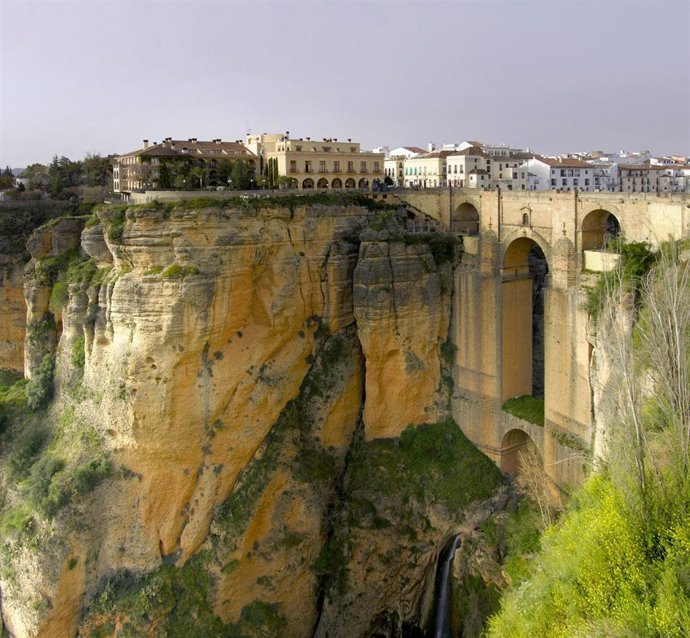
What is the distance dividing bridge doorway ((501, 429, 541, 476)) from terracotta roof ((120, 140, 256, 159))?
65.6 feet

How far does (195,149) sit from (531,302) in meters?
19.2

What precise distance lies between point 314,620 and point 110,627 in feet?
22.1

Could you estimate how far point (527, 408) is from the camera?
83.9 feet

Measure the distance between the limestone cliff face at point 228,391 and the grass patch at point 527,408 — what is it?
9.45 ft

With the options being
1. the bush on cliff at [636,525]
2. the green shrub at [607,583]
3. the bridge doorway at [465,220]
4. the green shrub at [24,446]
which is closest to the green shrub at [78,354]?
the green shrub at [24,446]

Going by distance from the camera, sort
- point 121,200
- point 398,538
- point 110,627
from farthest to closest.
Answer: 1. point 121,200
2. point 398,538
3. point 110,627

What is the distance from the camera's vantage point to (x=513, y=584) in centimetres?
2088

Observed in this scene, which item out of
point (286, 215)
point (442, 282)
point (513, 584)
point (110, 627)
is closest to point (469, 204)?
point (442, 282)

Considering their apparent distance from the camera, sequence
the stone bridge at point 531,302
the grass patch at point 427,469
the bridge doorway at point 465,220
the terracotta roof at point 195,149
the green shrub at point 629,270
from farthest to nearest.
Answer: the terracotta roof at point 195,149, the bridge doorway at point 465,220, the grass patch at point 427,469, the stone bridge at point 531,302, the green shrub at point 629,270

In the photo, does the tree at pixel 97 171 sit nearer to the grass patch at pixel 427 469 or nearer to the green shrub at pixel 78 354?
the green shrub at pixel 78 354

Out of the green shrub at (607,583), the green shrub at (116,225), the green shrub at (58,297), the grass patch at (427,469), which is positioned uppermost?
the green shrub at (116,225)

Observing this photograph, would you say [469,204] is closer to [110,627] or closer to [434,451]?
[434,451]

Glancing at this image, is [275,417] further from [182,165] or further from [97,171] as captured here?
[97,171]

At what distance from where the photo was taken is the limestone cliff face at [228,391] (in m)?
24.0
